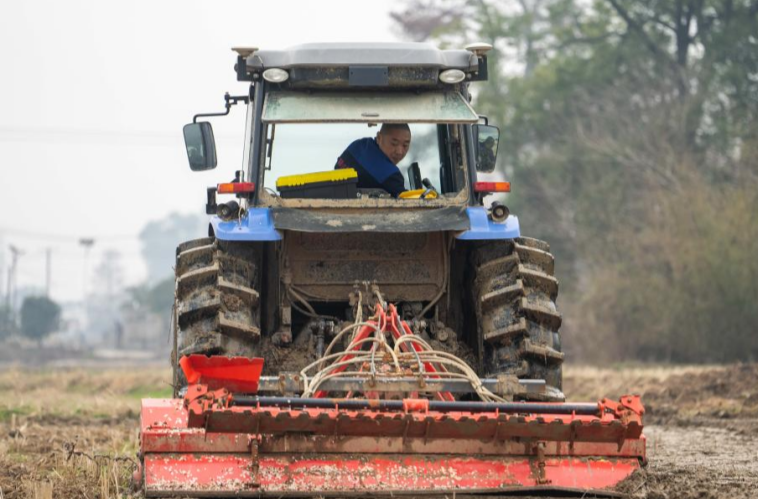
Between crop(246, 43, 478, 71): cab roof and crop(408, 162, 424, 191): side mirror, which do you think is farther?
crop(408, 162, 424, 191): side mirror

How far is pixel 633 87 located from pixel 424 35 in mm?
13331

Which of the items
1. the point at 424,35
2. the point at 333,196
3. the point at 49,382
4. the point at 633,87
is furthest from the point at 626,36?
the point at 333,196

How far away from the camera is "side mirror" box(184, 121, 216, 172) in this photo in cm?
823

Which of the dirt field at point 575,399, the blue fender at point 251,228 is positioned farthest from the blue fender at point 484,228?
the dirt field at point 575,399

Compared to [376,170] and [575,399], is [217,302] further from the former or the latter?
[575,399]

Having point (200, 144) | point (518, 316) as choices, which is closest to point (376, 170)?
point (200, 144)

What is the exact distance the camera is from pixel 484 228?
24.1 ft

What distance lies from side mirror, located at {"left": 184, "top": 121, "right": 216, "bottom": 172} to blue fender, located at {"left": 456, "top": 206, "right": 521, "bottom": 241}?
1739 mm

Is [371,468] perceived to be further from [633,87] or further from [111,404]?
[633,87]

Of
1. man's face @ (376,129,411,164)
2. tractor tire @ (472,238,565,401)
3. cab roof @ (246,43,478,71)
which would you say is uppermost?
cab roof @ (246,43,478,71)

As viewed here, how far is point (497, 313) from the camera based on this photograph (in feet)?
24.0

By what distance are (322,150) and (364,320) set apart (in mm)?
1277

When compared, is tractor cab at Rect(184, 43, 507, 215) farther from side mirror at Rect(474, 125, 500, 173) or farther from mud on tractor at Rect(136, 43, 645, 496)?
side mirror at Rect(474, 125, 500, 173)

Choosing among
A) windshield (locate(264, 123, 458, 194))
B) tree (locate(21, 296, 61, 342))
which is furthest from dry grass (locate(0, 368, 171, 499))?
tree (locate(21, 296, 61, 342))
